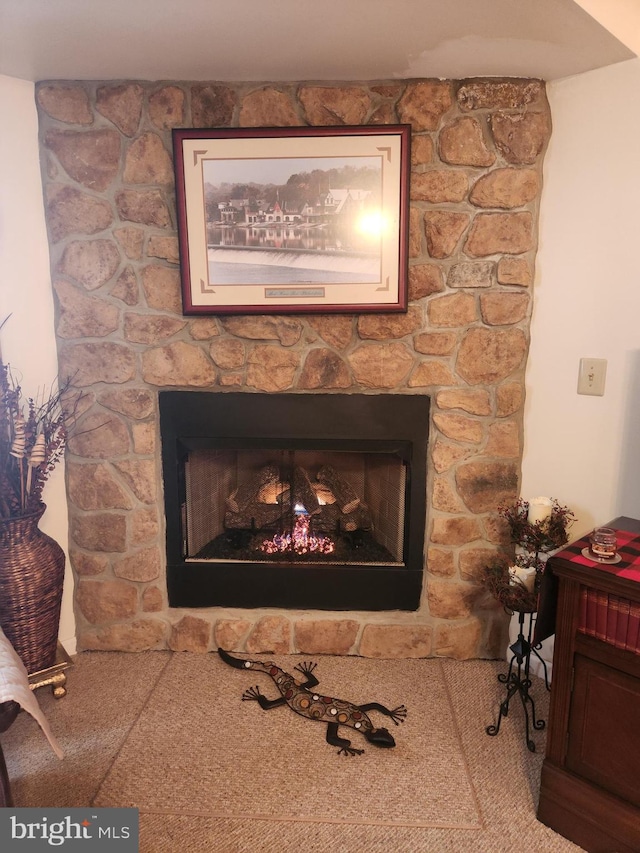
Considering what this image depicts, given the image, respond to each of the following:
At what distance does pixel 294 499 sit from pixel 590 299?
133cm

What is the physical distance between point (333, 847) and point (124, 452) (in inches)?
56.7

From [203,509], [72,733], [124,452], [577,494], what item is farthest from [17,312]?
[577,494]

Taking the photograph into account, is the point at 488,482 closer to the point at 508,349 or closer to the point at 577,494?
the point at 577,494

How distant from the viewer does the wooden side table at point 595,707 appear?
1351 mm

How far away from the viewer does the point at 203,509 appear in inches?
93.7

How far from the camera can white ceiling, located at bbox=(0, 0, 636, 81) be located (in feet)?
4.81

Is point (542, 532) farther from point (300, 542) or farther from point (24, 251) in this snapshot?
point (24, 251)

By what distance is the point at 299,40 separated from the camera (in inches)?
64.5

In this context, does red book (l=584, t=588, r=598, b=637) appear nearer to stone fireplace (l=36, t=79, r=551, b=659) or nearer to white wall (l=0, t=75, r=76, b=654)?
stone fireplace (l=36, t=79, r=551, b=659)

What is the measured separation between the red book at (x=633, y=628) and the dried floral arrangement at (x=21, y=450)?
5.92ft

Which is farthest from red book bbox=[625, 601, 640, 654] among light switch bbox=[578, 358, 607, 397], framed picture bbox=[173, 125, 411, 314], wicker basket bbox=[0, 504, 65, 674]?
wicker basket bbox=[0, 504, 65, 674]

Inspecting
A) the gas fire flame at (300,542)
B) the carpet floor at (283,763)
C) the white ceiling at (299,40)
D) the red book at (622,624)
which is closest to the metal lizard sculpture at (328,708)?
the carpet floor at (283,763)

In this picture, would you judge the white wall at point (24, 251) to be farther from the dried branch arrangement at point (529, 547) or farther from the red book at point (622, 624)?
the red book at point (622, 624)

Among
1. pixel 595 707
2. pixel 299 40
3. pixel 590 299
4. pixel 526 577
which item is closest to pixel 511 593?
pixel 526 577
